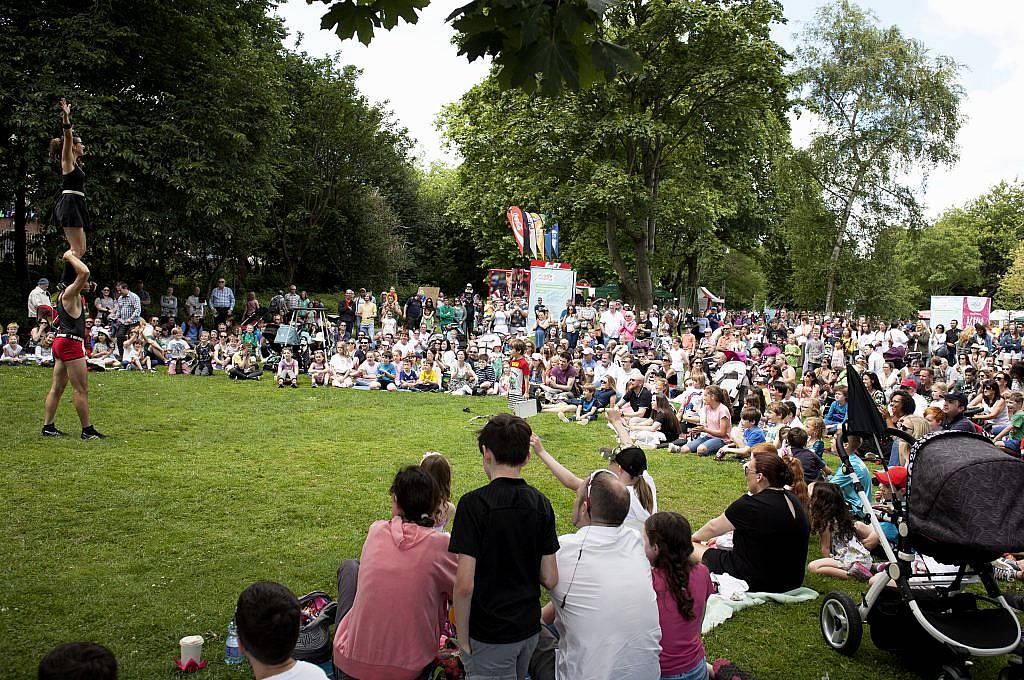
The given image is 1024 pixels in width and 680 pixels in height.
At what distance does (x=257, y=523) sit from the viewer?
6438mm

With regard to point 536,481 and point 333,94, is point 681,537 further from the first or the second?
point 333,94

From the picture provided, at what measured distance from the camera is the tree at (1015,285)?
156 feet

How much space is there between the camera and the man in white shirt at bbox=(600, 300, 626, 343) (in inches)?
808

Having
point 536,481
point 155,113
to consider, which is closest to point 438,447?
point 536,481

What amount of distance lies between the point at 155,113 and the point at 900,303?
3985 cm

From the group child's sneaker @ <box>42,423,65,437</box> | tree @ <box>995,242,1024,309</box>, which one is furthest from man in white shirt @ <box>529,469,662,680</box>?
tree @ <box>995,242,1024,309</box>

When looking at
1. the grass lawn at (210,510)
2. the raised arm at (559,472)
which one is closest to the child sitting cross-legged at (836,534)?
the grass lawn at (210,510)

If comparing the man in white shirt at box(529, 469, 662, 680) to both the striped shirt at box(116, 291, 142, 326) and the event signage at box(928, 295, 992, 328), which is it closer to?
the striped shirt at box(116, 291, 142, 326)

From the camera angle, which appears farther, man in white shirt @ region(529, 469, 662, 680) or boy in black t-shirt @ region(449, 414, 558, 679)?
man in white shirt @ region(529, 469, 662, 680)

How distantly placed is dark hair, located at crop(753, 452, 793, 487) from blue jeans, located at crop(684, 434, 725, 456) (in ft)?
17.5

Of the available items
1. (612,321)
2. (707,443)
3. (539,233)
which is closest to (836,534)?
(707,443)

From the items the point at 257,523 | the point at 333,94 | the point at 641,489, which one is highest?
the point at 333,94

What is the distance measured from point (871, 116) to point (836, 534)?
29.1m

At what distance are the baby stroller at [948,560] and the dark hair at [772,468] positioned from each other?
1.96 feet
